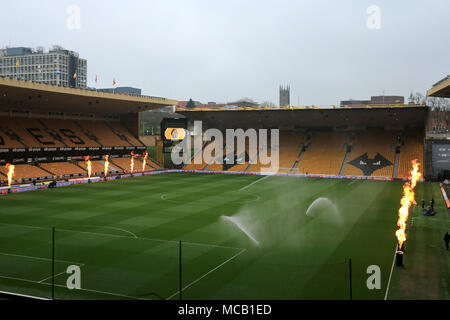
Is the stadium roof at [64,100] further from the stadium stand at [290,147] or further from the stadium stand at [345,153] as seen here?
the stadium stand at [290,147]

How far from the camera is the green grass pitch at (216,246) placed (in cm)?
1525

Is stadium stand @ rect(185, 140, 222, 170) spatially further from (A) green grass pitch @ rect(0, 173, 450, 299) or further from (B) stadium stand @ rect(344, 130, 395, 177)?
(A) green grass pitch @ rect(0, 173, 450, 299)

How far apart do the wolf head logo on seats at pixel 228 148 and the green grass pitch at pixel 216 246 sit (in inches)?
1321

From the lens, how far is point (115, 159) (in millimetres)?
67625

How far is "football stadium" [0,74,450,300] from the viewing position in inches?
631

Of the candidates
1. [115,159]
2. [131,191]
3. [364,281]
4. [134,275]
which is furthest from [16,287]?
[115,159]

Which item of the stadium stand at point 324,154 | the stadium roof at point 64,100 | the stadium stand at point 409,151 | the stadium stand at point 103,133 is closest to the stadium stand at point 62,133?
the stadium stand at point 103,133

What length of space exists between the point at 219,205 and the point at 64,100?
107 ft

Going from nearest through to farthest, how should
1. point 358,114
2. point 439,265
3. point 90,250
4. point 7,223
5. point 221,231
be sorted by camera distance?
1. point 439,265
2. point 90,250
3. point 221,231
4. point 7,223
5. point 358,114

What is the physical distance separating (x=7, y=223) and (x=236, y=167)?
46961mm

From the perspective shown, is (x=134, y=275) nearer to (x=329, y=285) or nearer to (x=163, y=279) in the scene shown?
(x=163, y=279)

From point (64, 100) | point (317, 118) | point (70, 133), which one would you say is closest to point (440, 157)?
point (317, 118)

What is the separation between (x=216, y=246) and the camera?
68.8ft

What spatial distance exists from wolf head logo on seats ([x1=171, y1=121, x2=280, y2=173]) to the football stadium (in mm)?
413
